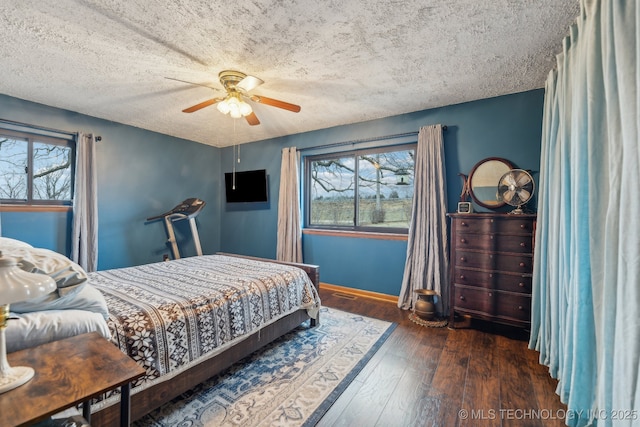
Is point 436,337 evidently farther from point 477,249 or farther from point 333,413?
point 333,413

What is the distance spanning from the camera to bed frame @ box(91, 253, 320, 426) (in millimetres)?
1272

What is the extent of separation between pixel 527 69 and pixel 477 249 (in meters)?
1.64

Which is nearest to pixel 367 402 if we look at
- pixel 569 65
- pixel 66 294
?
pixel 66 294

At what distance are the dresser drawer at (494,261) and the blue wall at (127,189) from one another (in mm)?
4192

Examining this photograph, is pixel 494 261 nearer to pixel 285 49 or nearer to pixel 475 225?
pixel 475 225

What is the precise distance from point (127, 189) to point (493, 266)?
184 inches

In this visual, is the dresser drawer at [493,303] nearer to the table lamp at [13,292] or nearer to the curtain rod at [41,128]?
the table lamp at [13,292]

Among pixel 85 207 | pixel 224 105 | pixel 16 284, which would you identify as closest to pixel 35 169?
pixel 85 207

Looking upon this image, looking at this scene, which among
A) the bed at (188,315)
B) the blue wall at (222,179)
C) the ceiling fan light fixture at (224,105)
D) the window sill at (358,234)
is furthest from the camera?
the window sill at (358,234)

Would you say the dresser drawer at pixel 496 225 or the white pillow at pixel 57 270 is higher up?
the dresser drawer at pixel 496 225

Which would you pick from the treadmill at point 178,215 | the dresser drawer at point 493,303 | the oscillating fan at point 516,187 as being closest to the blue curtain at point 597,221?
the dresser drawer at point 493,303

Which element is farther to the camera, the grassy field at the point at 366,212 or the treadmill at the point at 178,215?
the treadmill at the point at 178,215

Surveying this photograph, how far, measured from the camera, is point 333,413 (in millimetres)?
1561

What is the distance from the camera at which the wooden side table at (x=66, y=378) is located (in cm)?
74
